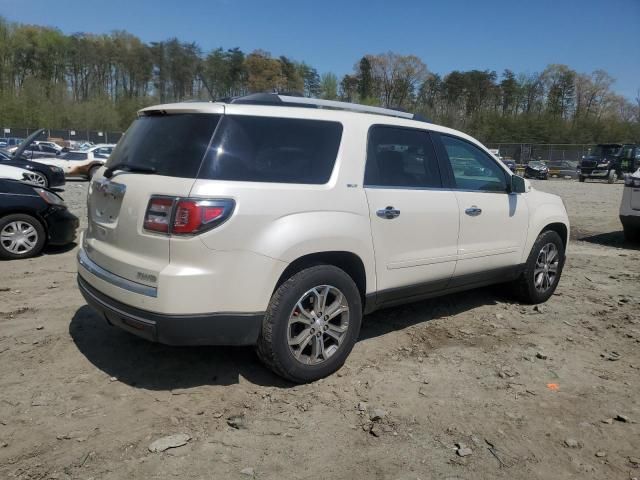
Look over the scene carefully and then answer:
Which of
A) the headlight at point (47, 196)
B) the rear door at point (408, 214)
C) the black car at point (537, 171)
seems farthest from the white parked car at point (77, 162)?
the black car at point (537, 171)

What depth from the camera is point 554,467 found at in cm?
280

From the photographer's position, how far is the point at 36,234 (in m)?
7.02

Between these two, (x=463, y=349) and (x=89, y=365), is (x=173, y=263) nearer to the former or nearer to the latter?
(x=89, y=365)

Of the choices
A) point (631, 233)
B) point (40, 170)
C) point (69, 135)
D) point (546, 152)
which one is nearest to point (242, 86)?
point (69, 135)

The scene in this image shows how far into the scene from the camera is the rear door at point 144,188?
3102 millimetres

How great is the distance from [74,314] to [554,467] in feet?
13.3

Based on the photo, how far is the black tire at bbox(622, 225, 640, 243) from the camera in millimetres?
9359

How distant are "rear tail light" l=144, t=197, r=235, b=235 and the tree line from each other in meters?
63.5

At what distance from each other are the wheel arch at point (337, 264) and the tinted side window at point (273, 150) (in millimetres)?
498

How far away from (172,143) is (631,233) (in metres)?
9.00

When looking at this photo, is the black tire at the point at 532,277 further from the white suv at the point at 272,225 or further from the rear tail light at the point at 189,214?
the rear tail light at the point at 189,214

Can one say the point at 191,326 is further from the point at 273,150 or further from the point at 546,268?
the point at 546,268

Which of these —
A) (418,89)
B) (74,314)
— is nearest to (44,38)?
(418,89)

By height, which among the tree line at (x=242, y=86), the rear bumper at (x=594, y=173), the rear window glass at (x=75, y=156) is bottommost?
the rear window glass at (x=75, y=156)
